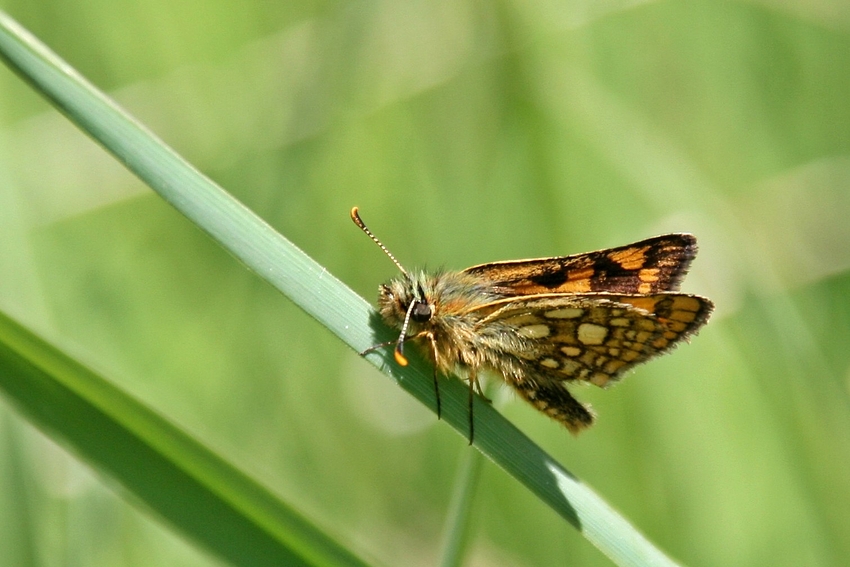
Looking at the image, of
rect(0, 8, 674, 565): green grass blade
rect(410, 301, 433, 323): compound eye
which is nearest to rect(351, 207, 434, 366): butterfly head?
rect(410, 301, 433, 323): compound eye

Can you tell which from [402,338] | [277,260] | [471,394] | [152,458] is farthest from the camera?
[402,338]

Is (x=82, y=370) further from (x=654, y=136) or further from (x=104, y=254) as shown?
(x=654, y=136)

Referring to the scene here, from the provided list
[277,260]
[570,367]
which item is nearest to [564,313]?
[570,367]

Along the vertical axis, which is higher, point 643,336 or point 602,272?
point 602,272

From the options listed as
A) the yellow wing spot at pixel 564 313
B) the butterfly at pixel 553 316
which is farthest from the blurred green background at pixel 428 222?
the yellow wing spot at pixel 564 313

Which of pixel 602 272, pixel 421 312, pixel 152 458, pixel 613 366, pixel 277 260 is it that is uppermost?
pixel 602 272

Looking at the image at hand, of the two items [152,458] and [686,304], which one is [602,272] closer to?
[686,304]

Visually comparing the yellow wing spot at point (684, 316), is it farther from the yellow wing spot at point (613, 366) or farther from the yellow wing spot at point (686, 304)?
the yellow wing spot at point (613, 366)
